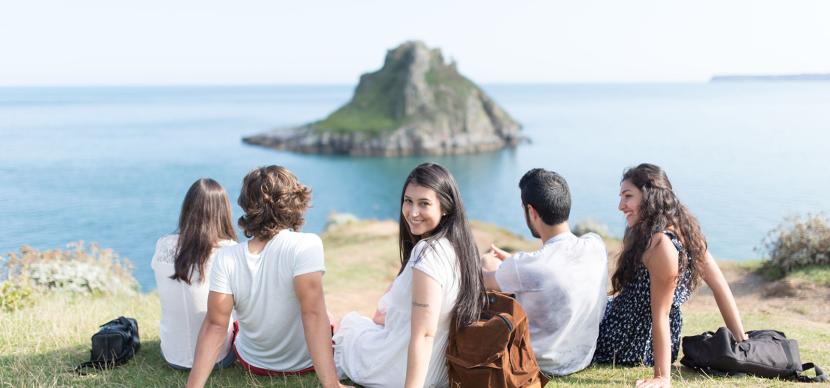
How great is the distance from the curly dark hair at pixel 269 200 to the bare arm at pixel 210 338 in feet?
1.78

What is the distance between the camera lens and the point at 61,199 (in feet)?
174

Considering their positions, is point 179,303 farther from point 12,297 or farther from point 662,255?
point 12,297

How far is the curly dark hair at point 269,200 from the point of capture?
4.80 meters

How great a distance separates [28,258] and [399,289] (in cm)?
1063

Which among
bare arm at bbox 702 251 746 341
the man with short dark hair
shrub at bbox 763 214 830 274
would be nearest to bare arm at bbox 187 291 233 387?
the man with short dark hair

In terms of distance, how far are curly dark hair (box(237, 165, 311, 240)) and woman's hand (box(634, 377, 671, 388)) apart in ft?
9.41

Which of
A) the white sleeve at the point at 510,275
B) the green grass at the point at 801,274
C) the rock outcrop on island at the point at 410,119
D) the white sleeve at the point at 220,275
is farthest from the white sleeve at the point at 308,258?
the rock outcrop on island at the point at 410,119

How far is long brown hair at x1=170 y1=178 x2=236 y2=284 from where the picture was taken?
5.40 m

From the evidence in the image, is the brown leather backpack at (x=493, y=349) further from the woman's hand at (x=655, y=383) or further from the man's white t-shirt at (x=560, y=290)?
the woman's hand at (x=655, y=383)

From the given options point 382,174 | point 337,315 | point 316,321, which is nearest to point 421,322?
point 316,321

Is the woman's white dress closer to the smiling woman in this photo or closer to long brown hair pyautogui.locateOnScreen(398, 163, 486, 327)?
long brown hair pyautogui.locateOnScreen(398, 163, 486, 327)

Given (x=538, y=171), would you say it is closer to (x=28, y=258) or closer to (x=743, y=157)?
(x=28, y=258)

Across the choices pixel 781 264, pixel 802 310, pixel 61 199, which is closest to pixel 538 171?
pixel 802 310

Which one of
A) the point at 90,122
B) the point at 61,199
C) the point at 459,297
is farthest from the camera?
the point at 90,122
